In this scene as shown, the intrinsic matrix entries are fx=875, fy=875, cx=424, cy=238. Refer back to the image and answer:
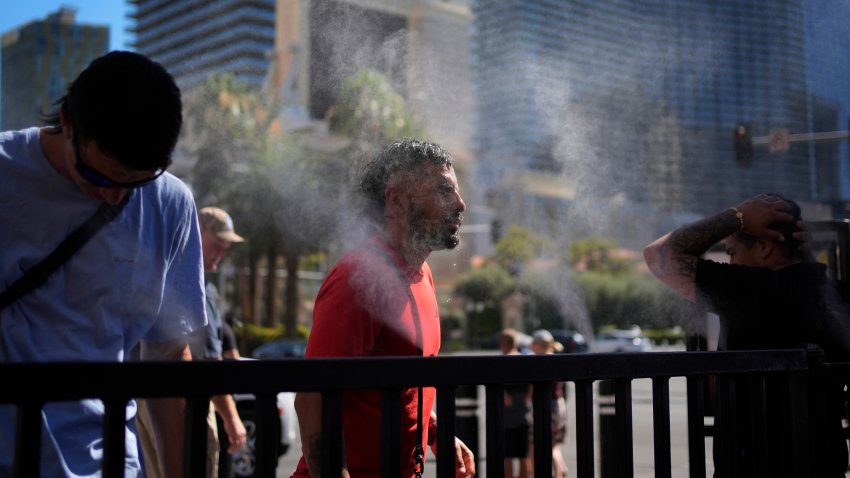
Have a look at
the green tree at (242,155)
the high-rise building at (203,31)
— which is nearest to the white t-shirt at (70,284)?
the high-rise building at (203,31)

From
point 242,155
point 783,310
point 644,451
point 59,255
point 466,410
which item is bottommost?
point 644,451

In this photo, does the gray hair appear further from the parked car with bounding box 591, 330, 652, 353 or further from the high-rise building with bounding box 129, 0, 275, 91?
the parked car with bounding box 591, 330, 652, 353

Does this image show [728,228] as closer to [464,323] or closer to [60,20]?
[60,20]

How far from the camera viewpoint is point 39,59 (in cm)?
846

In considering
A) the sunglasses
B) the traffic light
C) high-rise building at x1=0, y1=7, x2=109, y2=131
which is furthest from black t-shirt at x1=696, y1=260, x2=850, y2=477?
high-rise building at x1=0, y1=7, x2=109, y2=131

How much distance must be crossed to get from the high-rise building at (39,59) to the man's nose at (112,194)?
592cm

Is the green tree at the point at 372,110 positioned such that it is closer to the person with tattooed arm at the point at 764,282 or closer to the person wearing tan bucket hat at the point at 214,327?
the person wearing tan bucket hat at the point at 214,327

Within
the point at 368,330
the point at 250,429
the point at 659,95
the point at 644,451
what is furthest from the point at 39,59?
the point at 368,330

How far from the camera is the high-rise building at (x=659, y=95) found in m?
3.69

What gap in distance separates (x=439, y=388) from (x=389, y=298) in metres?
0.63

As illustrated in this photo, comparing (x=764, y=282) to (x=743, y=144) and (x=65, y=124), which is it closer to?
(x=743, y=144)

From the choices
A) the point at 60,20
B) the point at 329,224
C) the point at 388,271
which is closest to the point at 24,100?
the point at 60,20

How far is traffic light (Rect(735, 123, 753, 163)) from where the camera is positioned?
3.89m

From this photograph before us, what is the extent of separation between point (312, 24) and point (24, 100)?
5253mm
